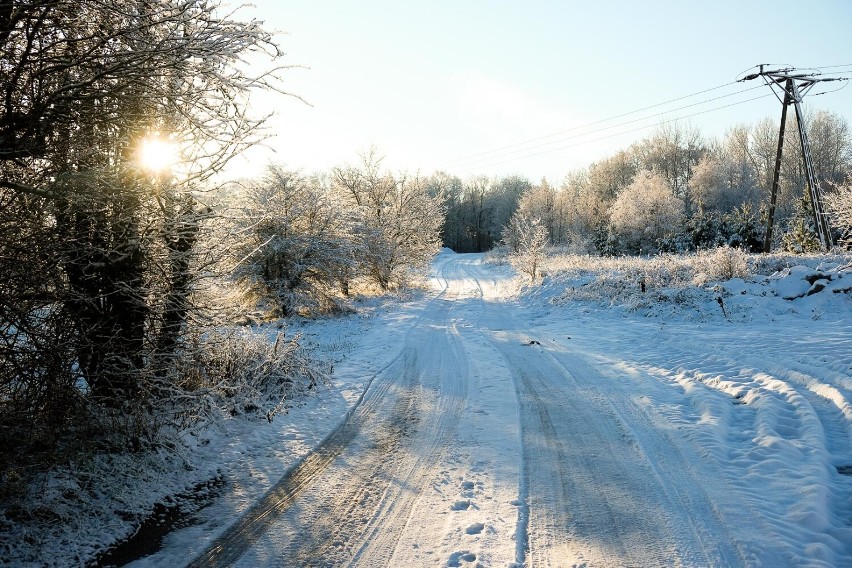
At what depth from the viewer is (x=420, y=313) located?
16141mm

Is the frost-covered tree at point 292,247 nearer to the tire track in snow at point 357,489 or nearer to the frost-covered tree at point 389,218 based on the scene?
the frost-covered tree at point 389,218

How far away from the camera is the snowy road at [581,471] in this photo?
3488mm

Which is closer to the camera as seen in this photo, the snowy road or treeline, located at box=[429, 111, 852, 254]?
the snowy road

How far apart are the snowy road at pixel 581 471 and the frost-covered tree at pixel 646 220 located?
104 ft

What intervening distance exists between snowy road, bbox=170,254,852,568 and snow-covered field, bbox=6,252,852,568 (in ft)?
0.06

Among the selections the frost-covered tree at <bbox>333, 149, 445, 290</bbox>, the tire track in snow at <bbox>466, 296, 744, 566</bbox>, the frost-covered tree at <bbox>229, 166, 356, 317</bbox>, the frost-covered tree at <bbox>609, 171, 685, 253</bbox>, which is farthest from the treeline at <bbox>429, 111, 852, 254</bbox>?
the tire track in snow at <bbox>466, 296, 744, 566</bbox>

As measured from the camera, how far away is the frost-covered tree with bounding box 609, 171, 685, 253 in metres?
38.4

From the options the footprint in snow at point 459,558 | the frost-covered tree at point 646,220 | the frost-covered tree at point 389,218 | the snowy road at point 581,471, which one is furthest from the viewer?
the frost-covered tree at point 646,220

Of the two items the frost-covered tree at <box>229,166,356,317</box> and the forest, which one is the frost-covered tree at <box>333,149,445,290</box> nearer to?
the frost-covered tree at <box>229,166,356,317</box>

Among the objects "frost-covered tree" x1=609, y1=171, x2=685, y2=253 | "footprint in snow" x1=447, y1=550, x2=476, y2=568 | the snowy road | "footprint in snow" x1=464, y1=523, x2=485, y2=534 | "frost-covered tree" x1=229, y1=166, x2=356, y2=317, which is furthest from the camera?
"frost-covered tree" x1=609, y1=171, x2=685, y2=253

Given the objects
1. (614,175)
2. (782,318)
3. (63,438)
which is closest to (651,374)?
(782,318)

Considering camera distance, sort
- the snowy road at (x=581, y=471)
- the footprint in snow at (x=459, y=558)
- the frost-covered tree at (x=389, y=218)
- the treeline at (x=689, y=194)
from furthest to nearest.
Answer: the treeline at (x=689, y=194), the frost-covered tree at (x=389, y=218), the snowy road at (x=581, y=471), the footprint in snow at (x=459, y=558)

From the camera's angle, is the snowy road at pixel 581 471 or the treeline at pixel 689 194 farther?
the treeline at pixel 689 194

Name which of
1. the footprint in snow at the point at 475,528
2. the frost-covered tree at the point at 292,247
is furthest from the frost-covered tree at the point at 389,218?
the footprint in snow at the point at 475,528
